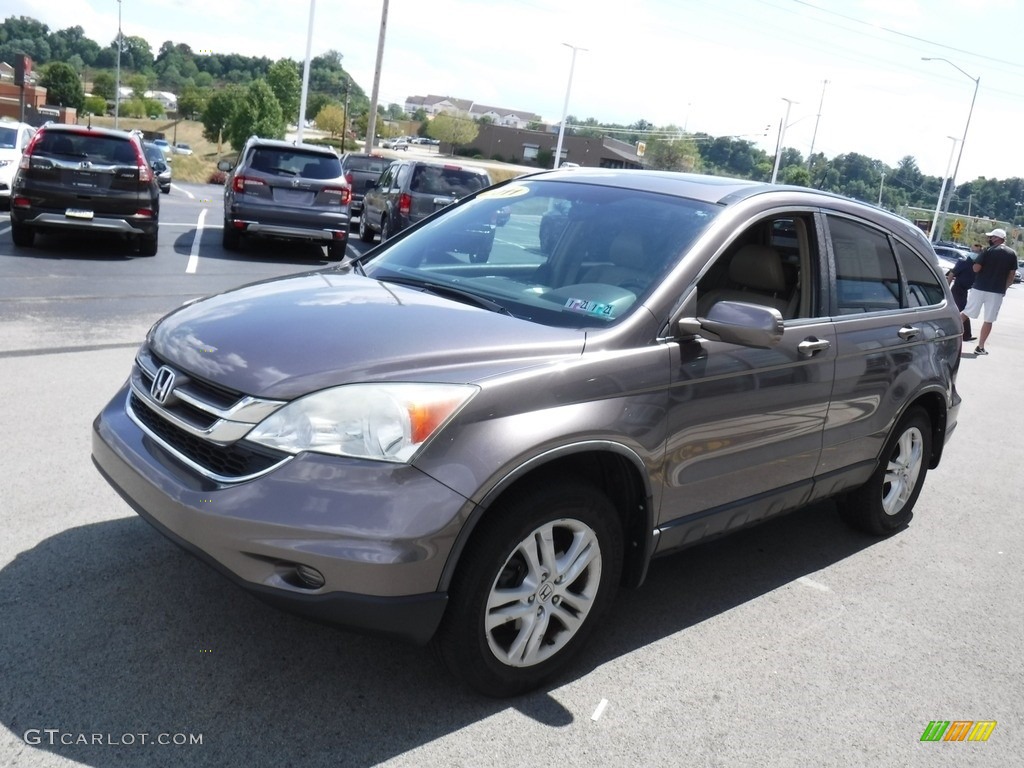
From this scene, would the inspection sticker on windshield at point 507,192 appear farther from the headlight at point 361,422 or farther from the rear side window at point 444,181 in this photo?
the rear side window at point 444,181

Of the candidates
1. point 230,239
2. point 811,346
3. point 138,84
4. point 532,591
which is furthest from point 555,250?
point 138,84

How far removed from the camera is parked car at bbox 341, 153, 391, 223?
24448mm

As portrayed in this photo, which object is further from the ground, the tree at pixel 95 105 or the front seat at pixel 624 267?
the front seat at pixel 624 267

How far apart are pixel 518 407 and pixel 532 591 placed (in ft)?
2.07

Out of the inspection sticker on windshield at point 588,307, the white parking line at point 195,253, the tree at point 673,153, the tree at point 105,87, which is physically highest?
the tree at point 673,153

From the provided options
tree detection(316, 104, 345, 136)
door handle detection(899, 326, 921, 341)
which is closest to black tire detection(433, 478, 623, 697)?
door handle detection(899, 326, 921, 341)

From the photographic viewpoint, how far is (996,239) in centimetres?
1436

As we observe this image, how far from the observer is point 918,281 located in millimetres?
5359

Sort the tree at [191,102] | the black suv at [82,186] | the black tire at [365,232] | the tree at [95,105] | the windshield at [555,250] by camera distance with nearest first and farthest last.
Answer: the windshield at [555,250], the black suv at [82,186], the black tire at [365,232], the tree at [95,105], the tree at [191,102]

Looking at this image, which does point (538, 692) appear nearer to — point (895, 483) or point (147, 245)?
point (895, 483)

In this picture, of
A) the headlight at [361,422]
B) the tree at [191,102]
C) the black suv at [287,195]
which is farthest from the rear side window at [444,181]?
the tree at [191,102]

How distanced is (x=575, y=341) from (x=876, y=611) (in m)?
2.20

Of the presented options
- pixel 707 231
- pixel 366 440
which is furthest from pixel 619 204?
pixel 366 440

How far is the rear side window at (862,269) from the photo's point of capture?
15.2ft
